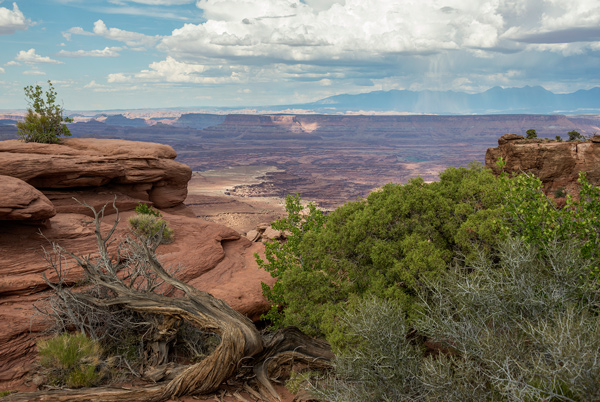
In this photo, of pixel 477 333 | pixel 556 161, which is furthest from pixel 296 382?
pixel 556 161

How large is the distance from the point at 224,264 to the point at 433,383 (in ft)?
54.3

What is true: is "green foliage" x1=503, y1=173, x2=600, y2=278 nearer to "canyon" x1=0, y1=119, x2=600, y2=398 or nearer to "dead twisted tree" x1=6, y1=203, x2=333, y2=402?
"canyon" x1=0, y1=119, x2=600, y2=398

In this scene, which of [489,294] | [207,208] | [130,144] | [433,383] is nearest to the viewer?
[433,383]

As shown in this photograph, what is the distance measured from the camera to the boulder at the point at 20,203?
1587 centimetres

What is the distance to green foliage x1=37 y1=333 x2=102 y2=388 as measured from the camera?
11180mm

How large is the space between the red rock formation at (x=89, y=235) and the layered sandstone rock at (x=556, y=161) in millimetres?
18111

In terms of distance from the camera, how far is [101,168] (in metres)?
25.5

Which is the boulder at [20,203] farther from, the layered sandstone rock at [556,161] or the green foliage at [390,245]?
the layered sandstone rock at [556,161]

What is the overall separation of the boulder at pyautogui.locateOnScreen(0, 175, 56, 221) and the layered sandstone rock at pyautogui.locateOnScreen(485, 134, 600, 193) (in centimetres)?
2522

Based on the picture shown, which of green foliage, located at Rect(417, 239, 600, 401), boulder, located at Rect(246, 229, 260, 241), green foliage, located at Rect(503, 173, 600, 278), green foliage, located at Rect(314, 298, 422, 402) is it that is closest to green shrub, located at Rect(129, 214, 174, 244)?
boulder, located at Rect(246, 229, 260, 241)

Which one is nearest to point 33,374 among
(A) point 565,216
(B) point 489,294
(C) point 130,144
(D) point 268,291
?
(D) point 268,291

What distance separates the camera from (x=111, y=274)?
45.5 ft

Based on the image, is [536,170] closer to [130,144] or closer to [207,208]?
[130,144]

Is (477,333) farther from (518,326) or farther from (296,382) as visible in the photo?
(296,382)
